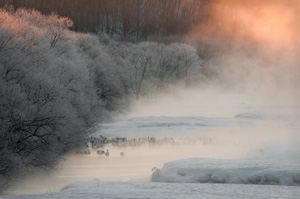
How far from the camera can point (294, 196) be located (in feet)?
48.6

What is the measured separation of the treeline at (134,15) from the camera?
134m

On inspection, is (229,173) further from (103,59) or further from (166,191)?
(103,59)

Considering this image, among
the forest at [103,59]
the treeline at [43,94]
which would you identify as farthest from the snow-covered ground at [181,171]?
the forest at [103,59]

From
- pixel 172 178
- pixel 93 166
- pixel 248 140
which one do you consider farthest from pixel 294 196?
pixel 248 140

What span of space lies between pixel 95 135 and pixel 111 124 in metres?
6.17

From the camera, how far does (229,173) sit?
62.1ft

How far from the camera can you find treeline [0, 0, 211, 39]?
439 feet

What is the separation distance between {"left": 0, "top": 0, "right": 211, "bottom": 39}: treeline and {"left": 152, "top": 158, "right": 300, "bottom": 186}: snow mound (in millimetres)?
112102

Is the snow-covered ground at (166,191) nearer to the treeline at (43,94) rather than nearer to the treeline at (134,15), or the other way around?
the treeline at (43,94)

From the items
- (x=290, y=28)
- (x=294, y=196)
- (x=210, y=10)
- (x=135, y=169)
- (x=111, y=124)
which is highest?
(x=210, y=10)

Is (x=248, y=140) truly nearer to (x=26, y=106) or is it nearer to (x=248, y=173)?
(x=248, y=173)

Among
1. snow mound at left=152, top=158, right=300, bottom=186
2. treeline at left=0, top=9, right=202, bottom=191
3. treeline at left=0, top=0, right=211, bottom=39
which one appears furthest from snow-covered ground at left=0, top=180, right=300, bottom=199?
treeline at left=0, top=0, right=211, bottom=39

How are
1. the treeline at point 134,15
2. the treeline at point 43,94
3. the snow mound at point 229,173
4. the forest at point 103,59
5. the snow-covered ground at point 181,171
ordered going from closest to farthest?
the snow-covered ground at point 181,171
the snow mound at point 229,173
the treeline at point 43,94
the forest at point 103,59
the treeline at point 134,15

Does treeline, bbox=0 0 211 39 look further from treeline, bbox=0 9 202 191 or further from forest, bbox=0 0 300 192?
treeline, bbox=0 9 202 191
